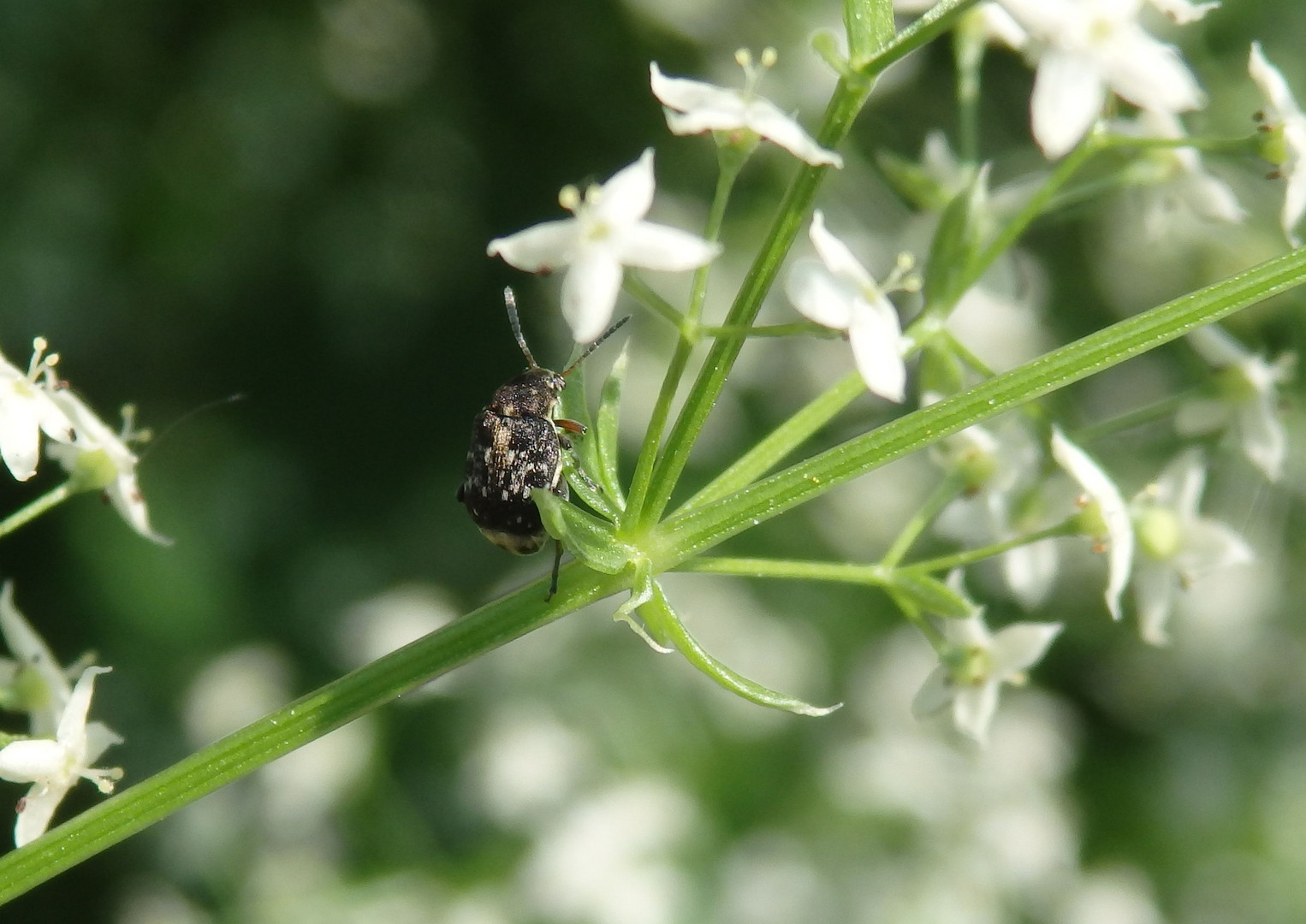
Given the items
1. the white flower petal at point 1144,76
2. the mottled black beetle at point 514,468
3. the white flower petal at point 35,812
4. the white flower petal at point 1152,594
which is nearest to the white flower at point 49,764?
the white flower petal at point 35,812

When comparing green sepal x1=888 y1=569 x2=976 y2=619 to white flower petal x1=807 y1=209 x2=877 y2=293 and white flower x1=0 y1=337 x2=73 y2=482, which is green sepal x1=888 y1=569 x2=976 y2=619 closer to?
white flower petal x1=807 y1=209 x2=877 y2=293

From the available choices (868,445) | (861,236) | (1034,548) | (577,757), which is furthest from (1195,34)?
(868,445)

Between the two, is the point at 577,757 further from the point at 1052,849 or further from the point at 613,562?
the point at 613,562

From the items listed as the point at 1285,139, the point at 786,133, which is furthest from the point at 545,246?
the point at 1285,139

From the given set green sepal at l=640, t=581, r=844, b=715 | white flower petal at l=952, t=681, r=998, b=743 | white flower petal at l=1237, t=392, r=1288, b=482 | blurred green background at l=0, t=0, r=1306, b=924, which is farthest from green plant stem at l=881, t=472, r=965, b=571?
blurred green background at l=0, t=0, r=1306, b=924

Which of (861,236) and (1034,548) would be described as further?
(861,236)

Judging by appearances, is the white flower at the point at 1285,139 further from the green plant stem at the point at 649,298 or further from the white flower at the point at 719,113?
the green plant stem at the point at 649,298
